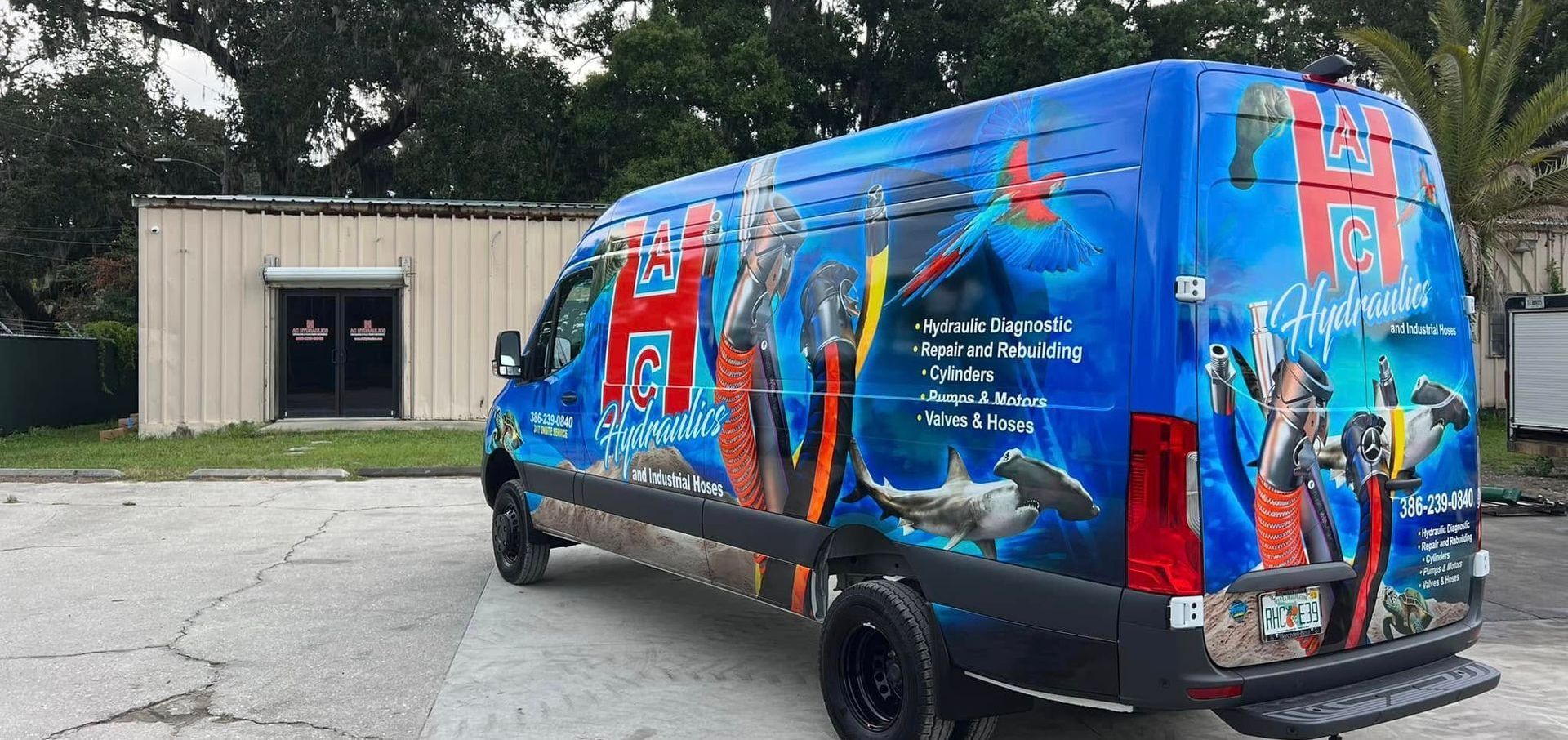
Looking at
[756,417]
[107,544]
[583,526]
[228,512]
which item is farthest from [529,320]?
[756,417]

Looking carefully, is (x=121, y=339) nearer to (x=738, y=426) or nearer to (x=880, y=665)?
(x=738, y=426)

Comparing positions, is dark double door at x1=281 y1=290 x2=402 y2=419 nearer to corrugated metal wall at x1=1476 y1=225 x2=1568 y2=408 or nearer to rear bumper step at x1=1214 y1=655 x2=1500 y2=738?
rear bumper step at x1=1214 y1=655 x2=1500 y2=738

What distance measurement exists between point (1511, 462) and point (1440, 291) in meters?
12.8

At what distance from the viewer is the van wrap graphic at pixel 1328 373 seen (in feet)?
11.7

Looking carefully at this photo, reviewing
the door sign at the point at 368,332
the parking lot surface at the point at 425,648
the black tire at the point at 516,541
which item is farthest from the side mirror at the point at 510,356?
the door sign at the point at 368,332

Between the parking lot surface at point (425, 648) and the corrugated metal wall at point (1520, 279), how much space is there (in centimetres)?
1497

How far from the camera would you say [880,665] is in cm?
454

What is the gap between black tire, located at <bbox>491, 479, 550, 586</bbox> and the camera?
24.4 ft

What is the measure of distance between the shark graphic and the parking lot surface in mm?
1124

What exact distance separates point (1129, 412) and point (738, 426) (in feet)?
7.24

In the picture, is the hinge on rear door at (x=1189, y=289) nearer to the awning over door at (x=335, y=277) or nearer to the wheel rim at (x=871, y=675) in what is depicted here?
the wheel rim at (x=871, y=675)

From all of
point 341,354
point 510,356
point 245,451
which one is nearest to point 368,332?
point 341,354

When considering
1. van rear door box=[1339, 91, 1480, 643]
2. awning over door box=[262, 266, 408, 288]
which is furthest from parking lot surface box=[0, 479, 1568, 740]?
awning over door box=[262, 266, 408, 288]

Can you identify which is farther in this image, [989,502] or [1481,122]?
[1481,122]
